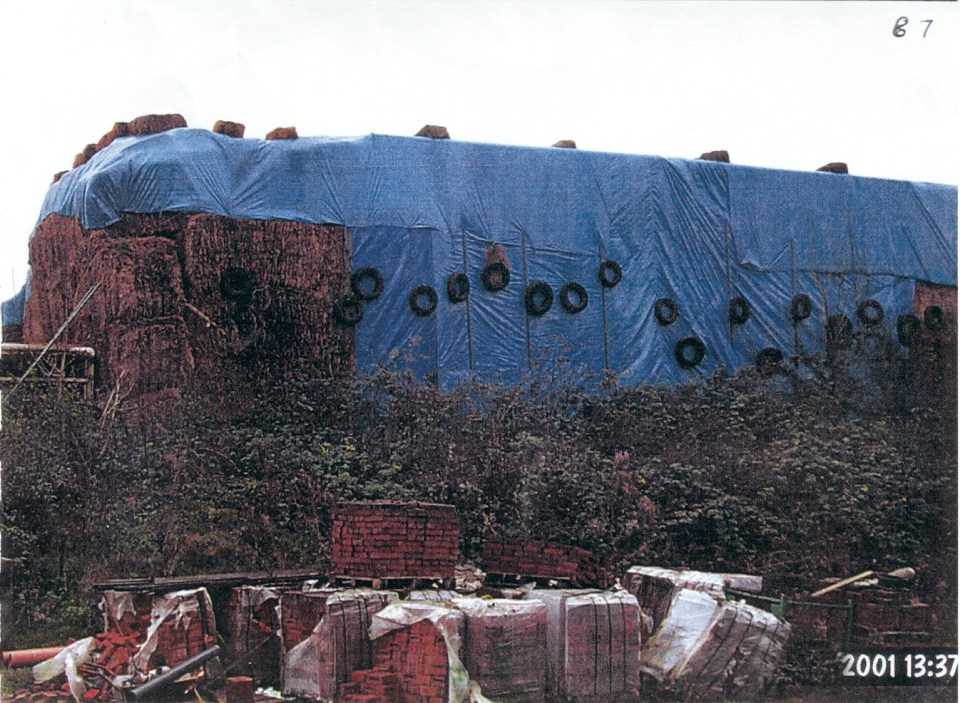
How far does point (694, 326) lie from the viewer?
37.7ft

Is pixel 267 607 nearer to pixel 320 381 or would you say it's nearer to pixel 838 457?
pixel 320 381

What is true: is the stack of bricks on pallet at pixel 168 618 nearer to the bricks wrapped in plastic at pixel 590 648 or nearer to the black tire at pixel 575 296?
the bricks wrapped in plastic at pixel 590 648

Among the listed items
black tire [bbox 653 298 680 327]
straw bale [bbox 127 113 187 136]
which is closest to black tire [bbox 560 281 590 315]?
black tire [bbox 653 298 680 327]

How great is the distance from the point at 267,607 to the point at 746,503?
381 centimetres

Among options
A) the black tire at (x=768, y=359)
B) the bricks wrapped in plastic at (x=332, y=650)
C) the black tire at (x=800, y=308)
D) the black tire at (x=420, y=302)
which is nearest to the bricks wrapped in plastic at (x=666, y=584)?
the bricks wrapped in plastic at (x=332, y=650)

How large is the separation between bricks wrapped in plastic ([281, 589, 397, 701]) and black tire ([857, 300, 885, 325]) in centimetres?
623

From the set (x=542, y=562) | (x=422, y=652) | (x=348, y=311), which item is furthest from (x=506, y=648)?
(x=348, y=311)

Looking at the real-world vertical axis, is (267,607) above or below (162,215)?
below

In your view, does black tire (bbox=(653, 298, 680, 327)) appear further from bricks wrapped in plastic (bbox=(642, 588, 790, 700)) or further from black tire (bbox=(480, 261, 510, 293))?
bricks wrapped in plastic (bbox=(642, 588, 790, 700))

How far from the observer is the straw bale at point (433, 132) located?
10.2 m

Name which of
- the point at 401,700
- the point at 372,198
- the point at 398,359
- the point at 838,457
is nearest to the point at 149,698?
the point at 401,700

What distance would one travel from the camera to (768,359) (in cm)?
1122

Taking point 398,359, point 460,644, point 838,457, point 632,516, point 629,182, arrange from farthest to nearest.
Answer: point 629,182, point 398,359, point 838,457, point 632,516, point 460,644

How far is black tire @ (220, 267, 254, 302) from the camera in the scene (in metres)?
9.79
